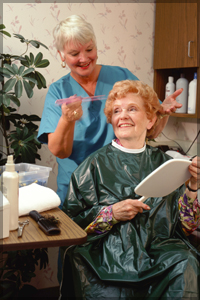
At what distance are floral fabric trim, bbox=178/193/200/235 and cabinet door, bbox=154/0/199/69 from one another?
1555 millimetres

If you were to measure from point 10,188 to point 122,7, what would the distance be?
2363 millimetres

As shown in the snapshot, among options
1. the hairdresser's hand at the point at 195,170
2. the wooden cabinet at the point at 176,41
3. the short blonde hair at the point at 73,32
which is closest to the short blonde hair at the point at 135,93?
the short blonde hair at the point at 73,32

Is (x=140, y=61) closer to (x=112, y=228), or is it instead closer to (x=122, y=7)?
(x=122, y=7)

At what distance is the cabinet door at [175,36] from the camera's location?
274 centimetres

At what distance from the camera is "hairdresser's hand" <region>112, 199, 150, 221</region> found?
4.74ft

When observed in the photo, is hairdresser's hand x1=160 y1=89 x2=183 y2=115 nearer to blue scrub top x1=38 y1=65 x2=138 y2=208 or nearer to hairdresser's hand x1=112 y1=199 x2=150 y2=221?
blue scrub top x1=38 y1=65 x2=138 y2=208

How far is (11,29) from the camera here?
8.09 ft

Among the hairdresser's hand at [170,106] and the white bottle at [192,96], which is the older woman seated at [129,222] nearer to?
the hairdresser's hand at [170,106]

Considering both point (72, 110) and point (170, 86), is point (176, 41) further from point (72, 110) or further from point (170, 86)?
point (72, 110)

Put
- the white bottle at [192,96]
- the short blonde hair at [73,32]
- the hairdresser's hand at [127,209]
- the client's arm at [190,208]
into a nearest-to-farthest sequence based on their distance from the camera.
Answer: the hairdresser's hand at [127,209], the client's arm at [190,208], the short blonde hair at [73,32], the white bottle at [192,96]

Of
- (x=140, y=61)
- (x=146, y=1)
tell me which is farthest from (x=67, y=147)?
(x=146, y=1)

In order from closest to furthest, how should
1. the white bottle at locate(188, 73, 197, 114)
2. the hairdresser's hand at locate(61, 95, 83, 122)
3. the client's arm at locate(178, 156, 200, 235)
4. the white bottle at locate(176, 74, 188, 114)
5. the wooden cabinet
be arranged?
the client's arm at locate(178, 156, 200, 235), the hairdresser's hand at locate(61, 95, 83, 122), the wooden cabinet, the white bottle at locate(188, 73, 197, 114), the white bottle at locate(176, 74, 188, 114)

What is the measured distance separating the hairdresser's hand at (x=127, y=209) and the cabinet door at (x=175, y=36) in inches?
68.6

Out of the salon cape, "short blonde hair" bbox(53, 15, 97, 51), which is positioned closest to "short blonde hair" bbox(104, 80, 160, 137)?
the salon cape
